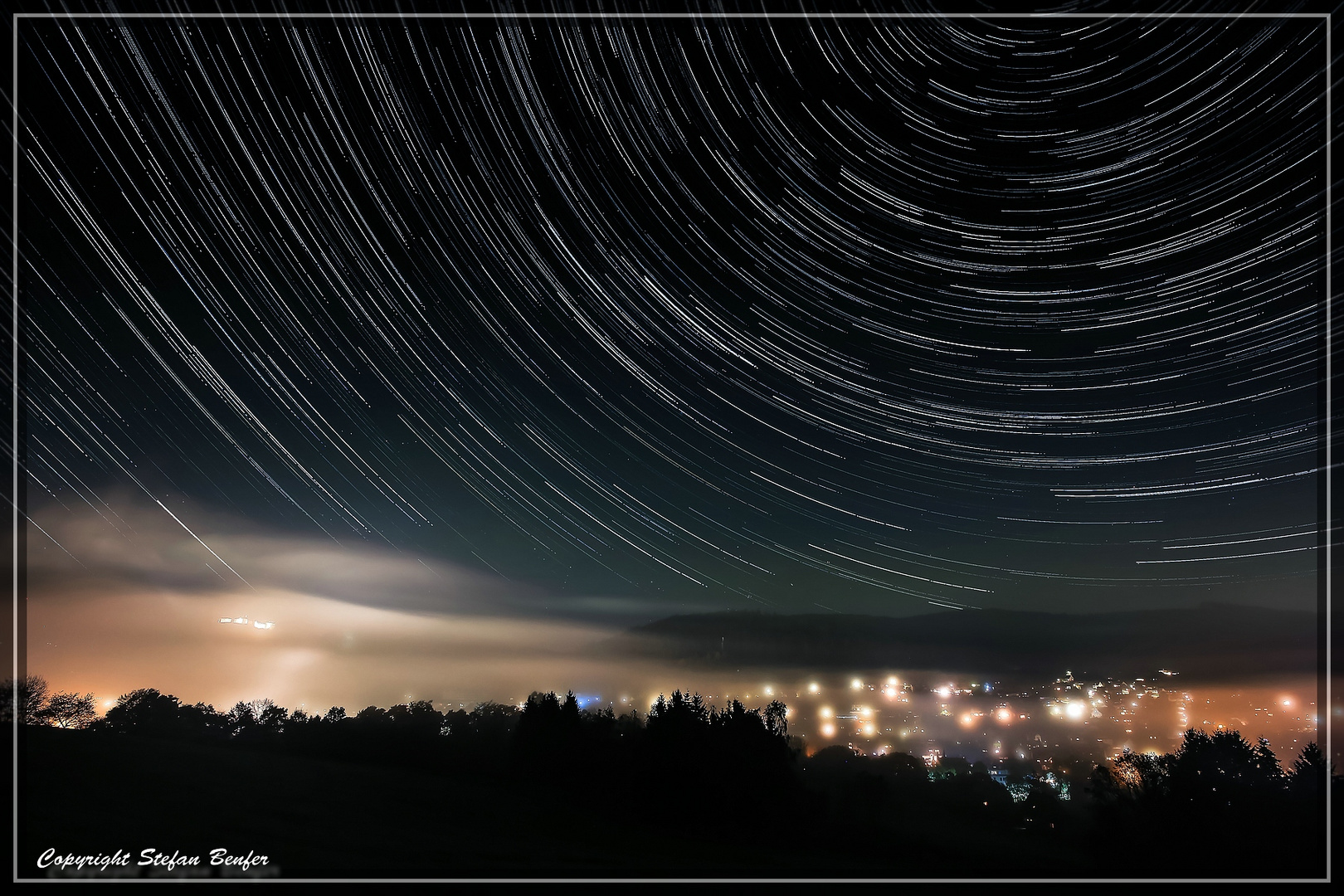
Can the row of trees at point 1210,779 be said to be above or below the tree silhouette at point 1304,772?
Result: below

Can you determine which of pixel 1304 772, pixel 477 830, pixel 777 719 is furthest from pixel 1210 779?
pixel 477 830

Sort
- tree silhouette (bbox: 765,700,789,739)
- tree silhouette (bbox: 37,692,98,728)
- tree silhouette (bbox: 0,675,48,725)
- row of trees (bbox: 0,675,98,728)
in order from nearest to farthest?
tree silhouette (bbox: 0,675,48,725) < row of trees (bbox: 0,675,98,728) < tree silhouette (bbox: 37,692,98,728) < tree silhouette (bbox: 765,700,789,739)

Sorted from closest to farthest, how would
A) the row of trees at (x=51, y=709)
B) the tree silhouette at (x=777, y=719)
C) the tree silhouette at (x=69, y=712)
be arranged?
the row of trees at (x=51, y=709)
the tree silhouette at (x=69, y=712)
the tree silhouette at (x=777, y=719)

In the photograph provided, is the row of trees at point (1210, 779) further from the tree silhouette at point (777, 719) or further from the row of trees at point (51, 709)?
the row of trees at point (51, 709)

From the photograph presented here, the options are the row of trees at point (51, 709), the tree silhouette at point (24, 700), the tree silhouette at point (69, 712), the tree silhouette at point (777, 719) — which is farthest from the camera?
the tree silhouette at point (777, 719)

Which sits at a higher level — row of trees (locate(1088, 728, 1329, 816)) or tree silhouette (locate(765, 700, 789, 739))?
tree silhouette (locate(765, 700, 789, 739))

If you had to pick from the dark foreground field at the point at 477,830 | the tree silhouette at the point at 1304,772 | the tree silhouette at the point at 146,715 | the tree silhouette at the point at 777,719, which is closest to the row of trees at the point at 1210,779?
the tree silhouette at the point at 1304,772

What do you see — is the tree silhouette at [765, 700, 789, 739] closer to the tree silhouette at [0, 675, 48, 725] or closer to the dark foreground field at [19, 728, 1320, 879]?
the dark foreground field at [19, 728, 1320, 879]

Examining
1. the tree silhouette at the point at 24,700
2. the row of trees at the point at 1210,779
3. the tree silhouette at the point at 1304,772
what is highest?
the tree silhouette at the point at 24,700

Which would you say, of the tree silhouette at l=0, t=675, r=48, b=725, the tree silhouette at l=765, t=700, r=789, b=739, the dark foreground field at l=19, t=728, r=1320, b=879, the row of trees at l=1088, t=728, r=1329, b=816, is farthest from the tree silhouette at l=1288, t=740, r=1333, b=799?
the tree silhouette at l=0, t=675, r=48, b=725
